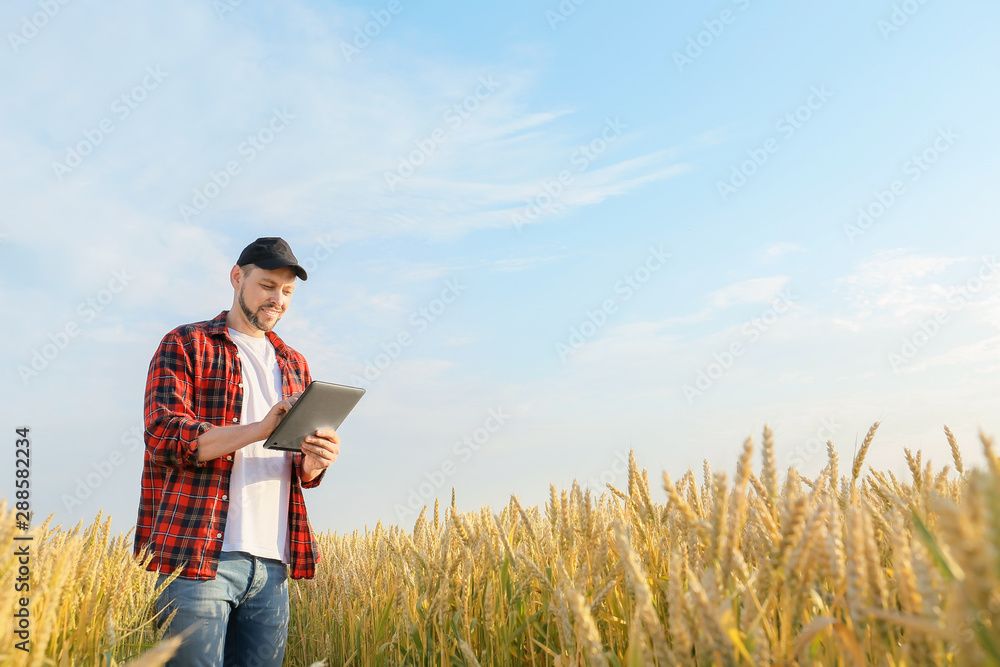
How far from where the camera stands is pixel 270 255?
3.55 meters

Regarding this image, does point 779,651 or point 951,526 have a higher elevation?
point 951,526

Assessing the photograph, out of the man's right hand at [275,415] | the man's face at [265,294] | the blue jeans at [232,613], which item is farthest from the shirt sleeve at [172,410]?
the blue jeans at [232,613]

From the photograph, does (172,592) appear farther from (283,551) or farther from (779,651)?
(779,651)

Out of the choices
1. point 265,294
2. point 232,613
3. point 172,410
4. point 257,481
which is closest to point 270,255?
point 265,294

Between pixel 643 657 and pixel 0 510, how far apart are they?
4.52 feet

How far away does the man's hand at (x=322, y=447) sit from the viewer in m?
3.25

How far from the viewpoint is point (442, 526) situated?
15.2 ft

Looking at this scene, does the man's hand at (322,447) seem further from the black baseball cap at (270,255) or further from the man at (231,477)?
the black baseball cap at (270,255)

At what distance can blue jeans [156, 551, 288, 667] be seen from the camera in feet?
9.70

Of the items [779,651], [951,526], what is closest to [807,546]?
[779,651]

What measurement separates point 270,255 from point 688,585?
286 cm

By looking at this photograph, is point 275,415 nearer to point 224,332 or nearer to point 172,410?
point 172,410

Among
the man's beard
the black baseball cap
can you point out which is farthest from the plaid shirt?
the black baseball cap

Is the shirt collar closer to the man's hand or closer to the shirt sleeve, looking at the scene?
the shirt sleeve
